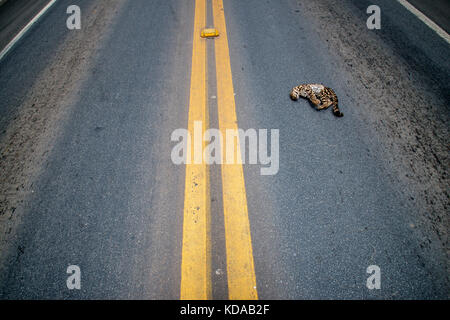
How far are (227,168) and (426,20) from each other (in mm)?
4894

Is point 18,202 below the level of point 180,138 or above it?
below

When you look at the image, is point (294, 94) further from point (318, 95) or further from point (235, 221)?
point (235, 221)

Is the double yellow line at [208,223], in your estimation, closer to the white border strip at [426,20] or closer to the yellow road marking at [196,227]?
the yellow road marking at [196,227]

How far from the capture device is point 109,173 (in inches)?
86.7

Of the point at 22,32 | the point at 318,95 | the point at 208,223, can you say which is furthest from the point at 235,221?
the point at 22,32

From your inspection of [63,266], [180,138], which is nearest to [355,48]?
[180,138]

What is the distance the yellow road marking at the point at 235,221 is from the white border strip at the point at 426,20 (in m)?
3.82

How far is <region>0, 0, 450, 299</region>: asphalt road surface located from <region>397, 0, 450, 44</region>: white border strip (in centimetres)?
18

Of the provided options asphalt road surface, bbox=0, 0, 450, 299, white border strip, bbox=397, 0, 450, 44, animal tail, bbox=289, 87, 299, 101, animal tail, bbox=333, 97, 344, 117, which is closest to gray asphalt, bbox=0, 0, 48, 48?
asphalt road surface, bbox=0, 0, 450, 299

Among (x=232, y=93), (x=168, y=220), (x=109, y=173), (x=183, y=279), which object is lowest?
(x=183, y=279)

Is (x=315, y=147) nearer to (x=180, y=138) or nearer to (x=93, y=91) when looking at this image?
(x=180, y=138)

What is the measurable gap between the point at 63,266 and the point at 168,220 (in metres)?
0.87

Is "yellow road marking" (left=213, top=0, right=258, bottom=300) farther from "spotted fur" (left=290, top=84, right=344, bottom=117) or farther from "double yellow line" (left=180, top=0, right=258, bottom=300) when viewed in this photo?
"spotted fur" (left=290, top=84, right=344, bottom=117)

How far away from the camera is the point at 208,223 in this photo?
1850 mm
